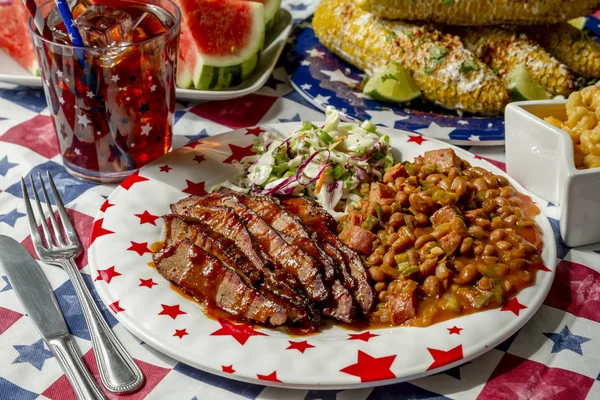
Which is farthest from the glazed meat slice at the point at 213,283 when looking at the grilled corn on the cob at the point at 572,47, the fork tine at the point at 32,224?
the grilled corn on the cob at the point at 572,47

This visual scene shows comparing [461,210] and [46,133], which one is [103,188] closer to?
[46,133]

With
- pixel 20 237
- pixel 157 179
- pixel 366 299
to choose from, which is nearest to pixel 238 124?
pixel 157 179

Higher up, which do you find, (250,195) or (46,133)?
(250,195)

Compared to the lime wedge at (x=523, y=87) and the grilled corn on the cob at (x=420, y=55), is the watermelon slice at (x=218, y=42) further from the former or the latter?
the lime wedge at (x=523, y=87)

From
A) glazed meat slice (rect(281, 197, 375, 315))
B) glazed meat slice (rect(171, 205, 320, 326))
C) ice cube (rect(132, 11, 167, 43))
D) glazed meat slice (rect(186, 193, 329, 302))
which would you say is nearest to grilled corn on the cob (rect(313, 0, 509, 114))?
glazed meat slice (rect(281, 197, 375, 315))

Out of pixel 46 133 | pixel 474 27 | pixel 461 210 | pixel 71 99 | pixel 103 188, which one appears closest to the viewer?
pixel 461 210

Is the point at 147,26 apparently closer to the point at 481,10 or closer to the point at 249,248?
the point at 249,248
